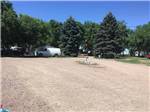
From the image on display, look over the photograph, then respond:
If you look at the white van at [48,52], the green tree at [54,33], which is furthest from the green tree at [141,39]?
the white van at [48,52]

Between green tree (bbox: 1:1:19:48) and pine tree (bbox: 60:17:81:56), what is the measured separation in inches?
465

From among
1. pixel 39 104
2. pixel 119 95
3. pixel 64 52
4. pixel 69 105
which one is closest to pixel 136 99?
pixel 119 95

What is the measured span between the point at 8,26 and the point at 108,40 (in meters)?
18.4

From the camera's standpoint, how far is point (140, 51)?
90500 millimetres

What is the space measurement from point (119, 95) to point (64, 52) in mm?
50766

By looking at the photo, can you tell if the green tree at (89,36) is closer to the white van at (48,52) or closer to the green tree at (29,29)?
the white van at (48,52)

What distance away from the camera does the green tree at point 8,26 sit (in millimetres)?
48062

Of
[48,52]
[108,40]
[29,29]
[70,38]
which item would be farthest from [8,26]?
[108,40]

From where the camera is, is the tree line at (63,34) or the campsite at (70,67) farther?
the tree line at (63,34)

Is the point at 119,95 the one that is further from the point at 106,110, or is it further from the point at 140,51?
the point at 140,51

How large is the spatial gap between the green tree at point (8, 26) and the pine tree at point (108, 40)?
47.7 ft

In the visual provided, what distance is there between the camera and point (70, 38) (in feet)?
209

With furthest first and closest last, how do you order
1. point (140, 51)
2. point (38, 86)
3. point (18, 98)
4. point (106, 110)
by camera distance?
point (140, 51) < point (38, 86) < point (18, 98) < point (106, 110)

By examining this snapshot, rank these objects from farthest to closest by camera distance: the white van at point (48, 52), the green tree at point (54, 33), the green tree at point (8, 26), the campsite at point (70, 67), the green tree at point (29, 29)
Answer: the green tree at point (54, 33) < the white van at point (48, 52) < the green tree at point (29, 29) < the green tree at point (8, 26) < the campsite at point (70, 67)
